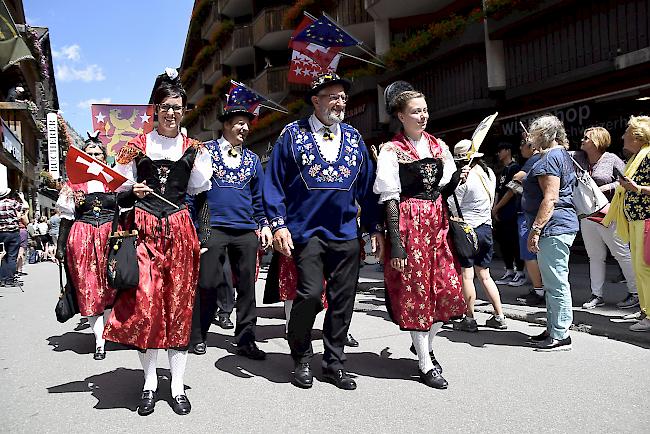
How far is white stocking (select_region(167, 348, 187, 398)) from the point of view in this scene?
3924 mm

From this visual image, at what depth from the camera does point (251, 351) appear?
5344 millimetres

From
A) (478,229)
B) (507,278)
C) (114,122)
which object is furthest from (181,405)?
(507,278)

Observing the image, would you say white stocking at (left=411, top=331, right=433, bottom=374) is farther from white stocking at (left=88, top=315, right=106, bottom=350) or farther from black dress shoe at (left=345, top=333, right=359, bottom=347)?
white stocking at (left=88, top=315, right=106, bottom=350)

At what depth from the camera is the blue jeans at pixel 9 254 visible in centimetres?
1249

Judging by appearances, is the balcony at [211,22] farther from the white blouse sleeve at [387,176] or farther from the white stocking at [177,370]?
the white stocking at [177,370]

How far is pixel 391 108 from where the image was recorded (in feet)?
15.1

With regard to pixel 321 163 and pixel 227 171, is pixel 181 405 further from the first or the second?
pixel 227 171

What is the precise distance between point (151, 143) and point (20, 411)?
200 centimetres

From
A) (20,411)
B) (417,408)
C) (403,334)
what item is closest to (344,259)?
(417,408)

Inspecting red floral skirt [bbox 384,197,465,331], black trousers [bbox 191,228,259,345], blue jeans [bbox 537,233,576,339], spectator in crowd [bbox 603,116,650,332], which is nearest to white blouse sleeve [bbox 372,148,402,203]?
red floral skirt [bbox 384,197,465,331]

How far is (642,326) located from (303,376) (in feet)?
11.0

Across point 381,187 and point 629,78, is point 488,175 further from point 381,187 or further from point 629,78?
point 629,78

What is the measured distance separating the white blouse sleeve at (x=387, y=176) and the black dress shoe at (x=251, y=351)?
1919mm

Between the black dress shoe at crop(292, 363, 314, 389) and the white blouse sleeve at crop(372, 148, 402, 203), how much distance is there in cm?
137
